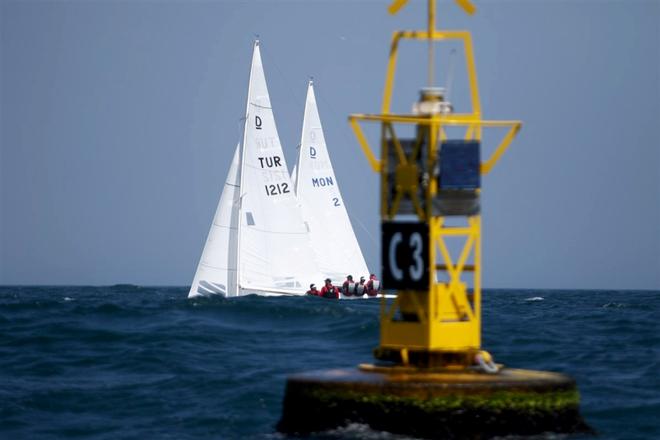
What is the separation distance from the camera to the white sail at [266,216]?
185 feet

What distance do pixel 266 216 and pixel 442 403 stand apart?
140ft

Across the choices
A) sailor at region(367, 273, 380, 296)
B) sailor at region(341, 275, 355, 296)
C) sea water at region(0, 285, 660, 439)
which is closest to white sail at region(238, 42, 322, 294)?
sailor at region(341, 275, 355, 296)

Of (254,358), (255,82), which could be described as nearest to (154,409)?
(254,358)

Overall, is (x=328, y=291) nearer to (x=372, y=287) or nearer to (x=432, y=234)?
(x=372, y=287)

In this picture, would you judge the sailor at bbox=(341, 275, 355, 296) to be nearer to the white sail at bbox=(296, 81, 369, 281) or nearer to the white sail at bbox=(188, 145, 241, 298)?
the white sail at bbox=(296, 81, 369, 281)

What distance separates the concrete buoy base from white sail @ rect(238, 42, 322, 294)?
40.7 metres

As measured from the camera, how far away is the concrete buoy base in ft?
49.6

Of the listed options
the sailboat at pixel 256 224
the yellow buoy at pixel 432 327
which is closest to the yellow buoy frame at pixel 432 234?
the yellow buoy at pixel 432 327

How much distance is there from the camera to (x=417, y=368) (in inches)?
627

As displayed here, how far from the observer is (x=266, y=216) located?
57.7m

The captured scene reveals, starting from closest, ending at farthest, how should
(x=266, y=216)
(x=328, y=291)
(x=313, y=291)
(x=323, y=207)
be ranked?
(x=266, y=216) → (x=328, y=291) → (x=313, y=291) → (x=323, y=207)

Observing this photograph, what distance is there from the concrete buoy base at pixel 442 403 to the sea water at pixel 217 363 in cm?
25

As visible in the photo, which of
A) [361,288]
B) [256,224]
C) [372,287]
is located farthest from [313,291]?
[372,287]

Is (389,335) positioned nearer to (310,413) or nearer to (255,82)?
(310,413)
